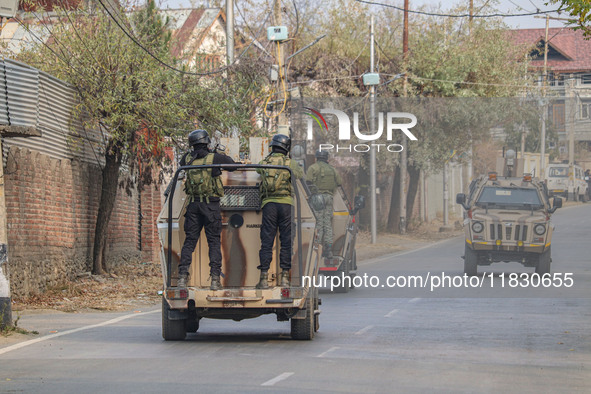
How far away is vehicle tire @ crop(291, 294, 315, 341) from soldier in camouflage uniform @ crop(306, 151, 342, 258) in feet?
21.1

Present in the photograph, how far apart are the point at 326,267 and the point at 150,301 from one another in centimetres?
321

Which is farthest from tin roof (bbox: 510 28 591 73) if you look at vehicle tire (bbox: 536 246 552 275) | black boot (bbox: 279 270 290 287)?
black boot (bbox: 279 270 290 287)

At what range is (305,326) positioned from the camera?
12.3 metres

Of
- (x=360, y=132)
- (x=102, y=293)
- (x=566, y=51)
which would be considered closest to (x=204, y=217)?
(x=102, y=293)

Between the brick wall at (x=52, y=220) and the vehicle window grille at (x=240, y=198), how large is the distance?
20.5ft

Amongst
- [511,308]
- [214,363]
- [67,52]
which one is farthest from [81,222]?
[214,363]

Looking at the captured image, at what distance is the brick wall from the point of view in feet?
57.5

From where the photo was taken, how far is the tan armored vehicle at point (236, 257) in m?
11.9

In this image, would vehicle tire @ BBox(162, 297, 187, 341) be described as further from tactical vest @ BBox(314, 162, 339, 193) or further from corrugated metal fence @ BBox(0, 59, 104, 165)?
tactical vest @ BBox(314, 162, 339, 193)

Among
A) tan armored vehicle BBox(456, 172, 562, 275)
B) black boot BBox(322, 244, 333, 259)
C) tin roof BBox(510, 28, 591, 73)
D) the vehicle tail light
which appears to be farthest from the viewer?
tin roof BBox(510, 28, 591, 73)

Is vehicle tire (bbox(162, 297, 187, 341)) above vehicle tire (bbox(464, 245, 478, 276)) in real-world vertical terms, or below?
above

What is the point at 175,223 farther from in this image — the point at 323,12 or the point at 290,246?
the point at 323,12

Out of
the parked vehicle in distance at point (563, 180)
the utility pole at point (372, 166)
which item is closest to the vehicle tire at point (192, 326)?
the utility pole at point (372, 166)

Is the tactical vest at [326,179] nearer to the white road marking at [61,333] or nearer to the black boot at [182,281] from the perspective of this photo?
the white road marking at [61,333]
